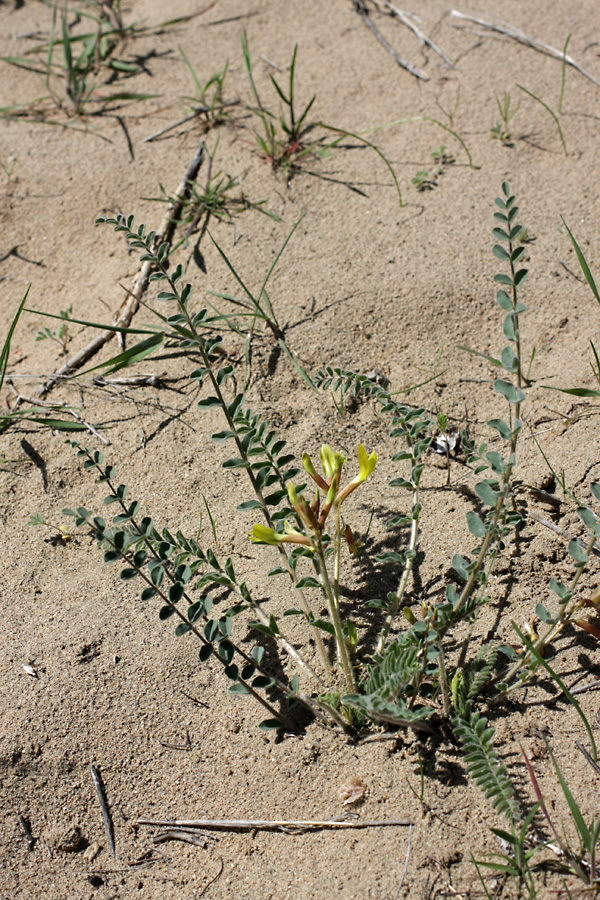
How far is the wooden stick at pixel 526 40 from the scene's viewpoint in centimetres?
341

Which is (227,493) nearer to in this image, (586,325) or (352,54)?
(586,325)

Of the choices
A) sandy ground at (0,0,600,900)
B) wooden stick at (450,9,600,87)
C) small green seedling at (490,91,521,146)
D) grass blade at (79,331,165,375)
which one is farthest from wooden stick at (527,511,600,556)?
wooden stick at (450,9,600,87)

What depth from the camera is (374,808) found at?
173 centimetres

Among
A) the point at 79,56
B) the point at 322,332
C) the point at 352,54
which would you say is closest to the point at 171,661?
the point at 322,332

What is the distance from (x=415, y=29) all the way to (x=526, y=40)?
54 cm

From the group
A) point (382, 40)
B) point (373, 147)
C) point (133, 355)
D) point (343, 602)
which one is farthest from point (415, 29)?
point (343, 602)

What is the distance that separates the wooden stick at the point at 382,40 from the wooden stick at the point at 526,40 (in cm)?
39

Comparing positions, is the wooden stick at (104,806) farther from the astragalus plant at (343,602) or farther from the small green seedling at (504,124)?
the small green seedling at (504,124)

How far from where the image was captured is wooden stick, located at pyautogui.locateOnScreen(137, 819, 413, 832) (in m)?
1.70

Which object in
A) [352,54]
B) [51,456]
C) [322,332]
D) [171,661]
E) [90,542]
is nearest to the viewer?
[171,661]

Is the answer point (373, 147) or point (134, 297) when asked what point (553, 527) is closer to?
point (134, 297)

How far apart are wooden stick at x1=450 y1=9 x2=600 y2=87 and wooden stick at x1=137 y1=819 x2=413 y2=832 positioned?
10.5ft

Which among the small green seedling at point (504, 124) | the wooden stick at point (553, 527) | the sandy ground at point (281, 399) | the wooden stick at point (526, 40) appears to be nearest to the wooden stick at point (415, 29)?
the sandy ground at point (281, 399)

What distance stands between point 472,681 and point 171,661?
0.79 meters
